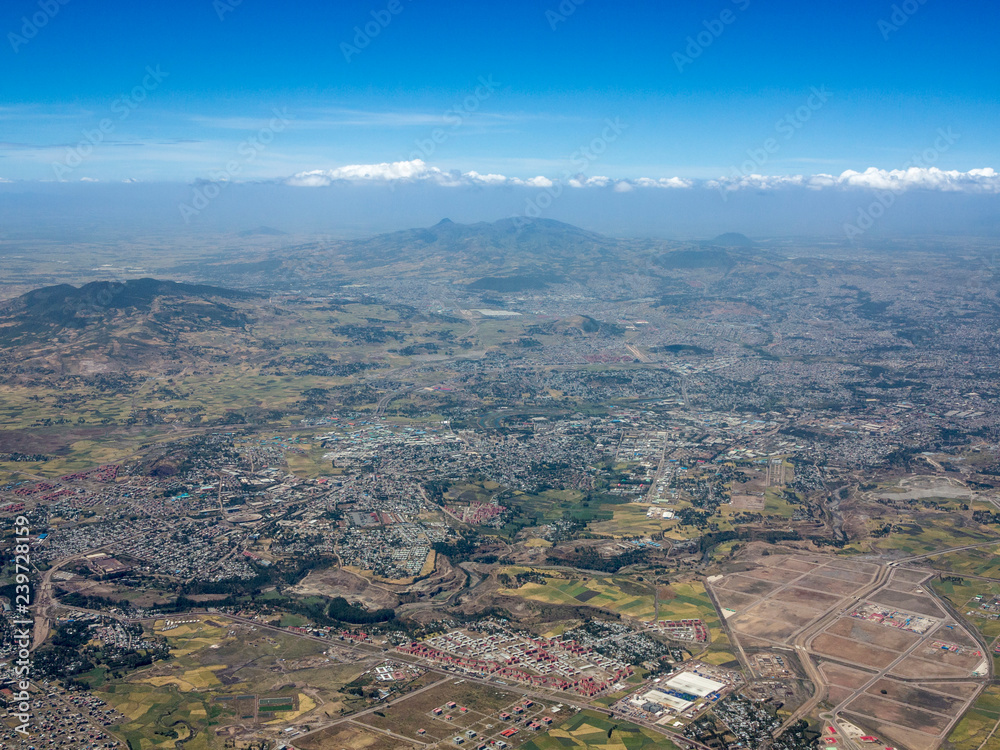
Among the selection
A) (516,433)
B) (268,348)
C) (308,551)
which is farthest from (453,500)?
(268,348)

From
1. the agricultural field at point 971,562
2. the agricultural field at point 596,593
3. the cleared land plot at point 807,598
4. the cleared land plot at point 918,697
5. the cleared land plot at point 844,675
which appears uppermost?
the agricultural field at point 971,562

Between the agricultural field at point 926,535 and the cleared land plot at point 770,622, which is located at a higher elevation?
the agricultural field at point 926,535

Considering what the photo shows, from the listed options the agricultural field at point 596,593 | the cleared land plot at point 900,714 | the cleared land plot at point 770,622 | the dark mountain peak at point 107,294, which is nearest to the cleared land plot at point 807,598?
the cleared land plot at point 770,622

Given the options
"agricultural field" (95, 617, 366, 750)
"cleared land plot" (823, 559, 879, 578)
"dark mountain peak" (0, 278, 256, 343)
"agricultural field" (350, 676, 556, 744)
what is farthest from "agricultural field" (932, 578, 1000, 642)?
"dark mountain peak" (0, 278, 256, 343)

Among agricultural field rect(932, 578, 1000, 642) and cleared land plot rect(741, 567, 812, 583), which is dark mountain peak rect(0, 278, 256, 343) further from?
agricultural field rect(932, 578, 1000, 642)

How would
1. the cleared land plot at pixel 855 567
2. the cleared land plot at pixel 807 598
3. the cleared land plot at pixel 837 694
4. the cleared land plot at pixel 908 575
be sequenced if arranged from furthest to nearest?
the cleared land plot at pixel 855 567 < the cleared land plot at pixel 908 575 < the cleared land plot at pixel 807 598 < the cleared land plot at pixel 837 694

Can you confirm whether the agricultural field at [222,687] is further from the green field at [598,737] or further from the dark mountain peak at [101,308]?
the dark mountain peak at [101,308]
